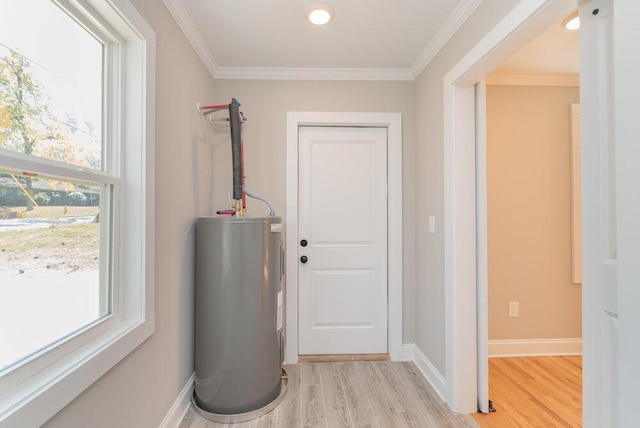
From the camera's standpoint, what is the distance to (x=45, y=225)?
3.21ft

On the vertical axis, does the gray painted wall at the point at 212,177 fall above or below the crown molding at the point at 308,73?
below

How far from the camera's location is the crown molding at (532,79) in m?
2.48

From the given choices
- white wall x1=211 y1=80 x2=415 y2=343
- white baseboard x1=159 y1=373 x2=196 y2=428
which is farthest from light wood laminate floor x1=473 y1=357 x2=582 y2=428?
white baseboard x1=159 y1=373 x2=196 y2=428

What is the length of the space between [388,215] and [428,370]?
3.91ft

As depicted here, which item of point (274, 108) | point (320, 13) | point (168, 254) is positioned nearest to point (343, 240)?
point (274, 108)

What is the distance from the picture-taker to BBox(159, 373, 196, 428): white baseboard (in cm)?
159

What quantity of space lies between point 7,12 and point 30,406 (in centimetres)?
110

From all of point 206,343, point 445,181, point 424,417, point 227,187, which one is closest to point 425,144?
point 445,181

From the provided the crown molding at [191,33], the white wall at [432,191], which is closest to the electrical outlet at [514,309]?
the white wall at [432,191]

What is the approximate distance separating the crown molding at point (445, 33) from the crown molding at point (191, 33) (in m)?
1.55

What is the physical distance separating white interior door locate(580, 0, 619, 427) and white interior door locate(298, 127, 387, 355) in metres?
1.49

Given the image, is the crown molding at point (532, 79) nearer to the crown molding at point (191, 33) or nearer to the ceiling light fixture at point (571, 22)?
the ceiling light fixture at point (571, 22)

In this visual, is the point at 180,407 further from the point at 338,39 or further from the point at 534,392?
the point at 338,39

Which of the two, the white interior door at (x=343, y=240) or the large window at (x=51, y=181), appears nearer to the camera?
the large window at (x=51, y=181)
